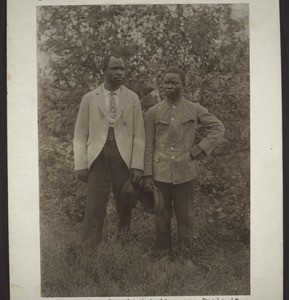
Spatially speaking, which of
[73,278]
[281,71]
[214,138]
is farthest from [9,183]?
[281,71]

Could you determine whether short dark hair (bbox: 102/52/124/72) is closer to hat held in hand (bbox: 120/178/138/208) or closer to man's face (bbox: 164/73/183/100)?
man's face (bbox: 164/73/183/100)

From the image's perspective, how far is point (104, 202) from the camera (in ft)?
10.2

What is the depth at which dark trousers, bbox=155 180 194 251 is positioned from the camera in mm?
3109

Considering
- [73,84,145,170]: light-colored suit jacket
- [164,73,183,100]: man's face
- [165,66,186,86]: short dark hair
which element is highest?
[165,66,186,86]: short dark hair

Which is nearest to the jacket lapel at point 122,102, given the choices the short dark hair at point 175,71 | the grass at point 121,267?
the short dark hair at point 175,71

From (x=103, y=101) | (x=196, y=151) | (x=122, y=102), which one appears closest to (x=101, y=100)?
(x=103, y=101)

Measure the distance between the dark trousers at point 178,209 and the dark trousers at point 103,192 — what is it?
0.63 feet

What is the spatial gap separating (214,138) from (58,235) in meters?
0.98

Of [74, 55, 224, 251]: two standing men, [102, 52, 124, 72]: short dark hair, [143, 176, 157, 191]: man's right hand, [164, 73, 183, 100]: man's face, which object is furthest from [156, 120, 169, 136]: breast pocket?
[102, 52, 124, 72]: short dark hair

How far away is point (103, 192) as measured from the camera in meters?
3.10

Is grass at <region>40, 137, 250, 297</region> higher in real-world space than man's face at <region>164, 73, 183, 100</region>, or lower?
lower

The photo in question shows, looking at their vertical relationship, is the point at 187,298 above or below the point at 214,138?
below

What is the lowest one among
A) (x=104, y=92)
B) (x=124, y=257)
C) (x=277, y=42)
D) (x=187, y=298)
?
(x=187, y=298)

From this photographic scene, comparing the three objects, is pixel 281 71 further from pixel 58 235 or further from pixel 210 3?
pixel 58 235
